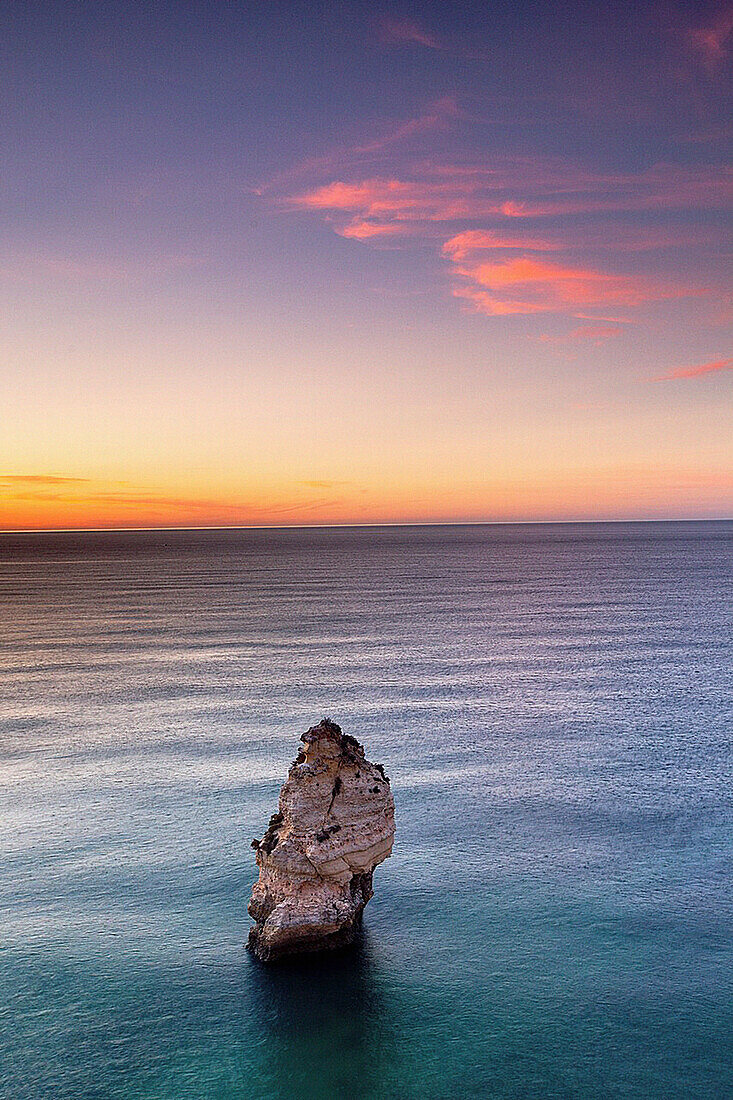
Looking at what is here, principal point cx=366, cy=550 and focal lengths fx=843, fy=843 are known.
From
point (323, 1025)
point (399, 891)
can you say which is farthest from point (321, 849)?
point (399, 891)

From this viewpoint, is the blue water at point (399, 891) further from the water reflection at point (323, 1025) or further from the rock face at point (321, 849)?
the rock face at point (321, 849)

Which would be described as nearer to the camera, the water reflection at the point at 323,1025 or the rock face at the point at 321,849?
the water reflection at the point at 323,1025

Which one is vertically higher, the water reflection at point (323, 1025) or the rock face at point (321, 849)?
the rock face at point (321, 849)

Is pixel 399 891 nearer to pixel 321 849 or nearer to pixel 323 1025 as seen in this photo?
pixel 321 849

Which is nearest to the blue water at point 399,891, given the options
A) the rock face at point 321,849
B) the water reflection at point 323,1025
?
the water reflection at point 323,1025

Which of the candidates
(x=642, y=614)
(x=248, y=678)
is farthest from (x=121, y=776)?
(x=642, y=614)

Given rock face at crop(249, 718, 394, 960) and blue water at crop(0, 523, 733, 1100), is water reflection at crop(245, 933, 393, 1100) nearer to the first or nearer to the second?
blue water at crop(0, 523, 733, 1100)
